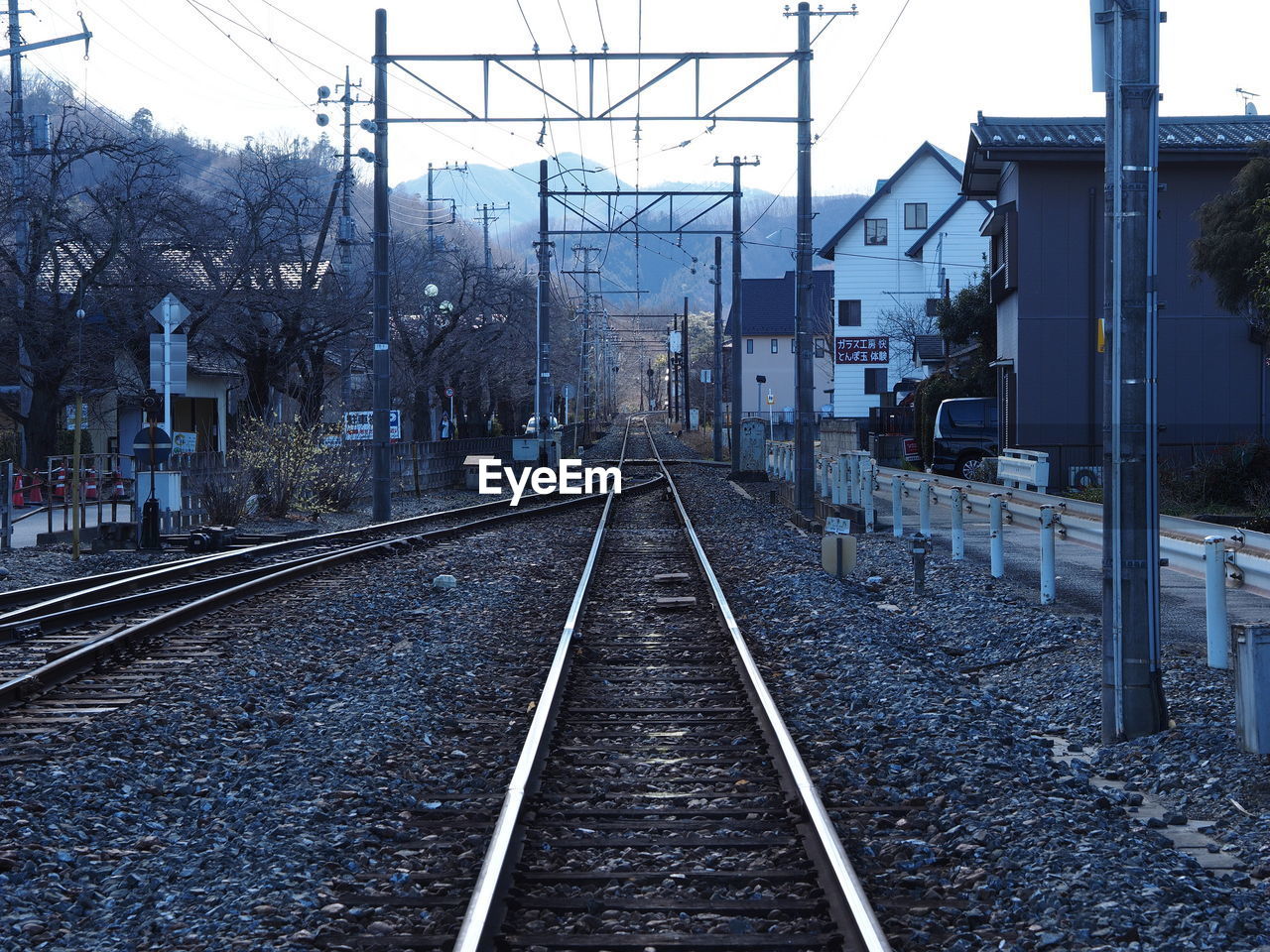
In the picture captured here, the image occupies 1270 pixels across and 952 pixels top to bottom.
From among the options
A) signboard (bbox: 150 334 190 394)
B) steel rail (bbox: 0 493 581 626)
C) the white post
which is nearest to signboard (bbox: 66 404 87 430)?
signboard (bbox: 150 334 190 394)

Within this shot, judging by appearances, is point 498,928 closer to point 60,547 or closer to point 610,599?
point 610,599

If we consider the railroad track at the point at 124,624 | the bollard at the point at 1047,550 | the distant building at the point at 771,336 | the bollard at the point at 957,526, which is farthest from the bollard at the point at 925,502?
the distant building at the point at 771,336

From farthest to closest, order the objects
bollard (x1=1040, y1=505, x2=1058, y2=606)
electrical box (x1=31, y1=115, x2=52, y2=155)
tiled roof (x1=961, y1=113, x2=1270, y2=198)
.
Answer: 1. electrical box (x1=31, y1=115, x2=52, y2=155)
2. tiled roof (x1=961, y1=113, x2=1270, y2=198)
3. bollard (x1=1040, y1=505, x2=1058, y2=606)

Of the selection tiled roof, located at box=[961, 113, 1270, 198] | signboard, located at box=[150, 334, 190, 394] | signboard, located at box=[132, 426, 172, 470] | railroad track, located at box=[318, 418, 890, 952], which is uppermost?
tiled roof, located at box=[961, 113, 1270, 198]

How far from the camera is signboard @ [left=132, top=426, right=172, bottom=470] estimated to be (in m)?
17.4

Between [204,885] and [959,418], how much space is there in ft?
92.2

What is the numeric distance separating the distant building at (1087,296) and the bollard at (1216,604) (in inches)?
736

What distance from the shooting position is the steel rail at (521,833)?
4180 millimetres

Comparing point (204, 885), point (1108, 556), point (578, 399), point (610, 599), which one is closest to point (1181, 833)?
point (1108, 556)

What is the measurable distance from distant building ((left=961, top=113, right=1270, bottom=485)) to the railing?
7.46 metres

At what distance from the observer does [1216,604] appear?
25.3 ft

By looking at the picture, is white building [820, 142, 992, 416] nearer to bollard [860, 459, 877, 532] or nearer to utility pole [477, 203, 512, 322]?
utility pole [477, 203, 512, 322]

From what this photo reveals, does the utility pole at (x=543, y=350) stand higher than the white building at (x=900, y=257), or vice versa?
the white building at (x=900, y=257)

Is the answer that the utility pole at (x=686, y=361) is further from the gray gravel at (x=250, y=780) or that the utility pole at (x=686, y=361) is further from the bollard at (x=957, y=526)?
the gray gravel at (x=250, y=780)
